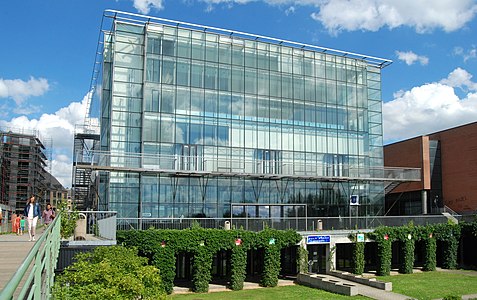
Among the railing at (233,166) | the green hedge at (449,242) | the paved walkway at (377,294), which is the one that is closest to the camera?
the paved walkway at (377,294)

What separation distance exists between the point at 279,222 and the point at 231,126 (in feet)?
32.6

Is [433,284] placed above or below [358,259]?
below

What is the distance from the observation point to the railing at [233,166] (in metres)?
35.8

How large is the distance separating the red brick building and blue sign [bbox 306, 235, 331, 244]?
16.5 m

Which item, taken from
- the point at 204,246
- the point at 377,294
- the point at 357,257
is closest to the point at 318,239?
the point at 357,257

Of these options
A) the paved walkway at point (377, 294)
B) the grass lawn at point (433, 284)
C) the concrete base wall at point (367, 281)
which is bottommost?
the paved walkway at point (377, 294)

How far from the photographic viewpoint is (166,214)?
3619 centimetres

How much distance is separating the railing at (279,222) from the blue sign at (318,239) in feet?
2.72

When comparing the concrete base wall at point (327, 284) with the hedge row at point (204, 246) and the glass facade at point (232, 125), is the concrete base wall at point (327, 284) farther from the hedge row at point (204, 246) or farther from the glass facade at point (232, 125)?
the glass facade at point (232, 125)

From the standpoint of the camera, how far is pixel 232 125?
40.2 metres

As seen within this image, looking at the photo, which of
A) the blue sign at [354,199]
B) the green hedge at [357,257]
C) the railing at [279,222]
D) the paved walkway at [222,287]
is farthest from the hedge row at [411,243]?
the paved walkway at [222,287]

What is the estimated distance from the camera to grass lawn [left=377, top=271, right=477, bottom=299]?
1152 inches

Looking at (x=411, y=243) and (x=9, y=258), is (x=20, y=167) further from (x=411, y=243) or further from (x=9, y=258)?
(x=9, y=258)

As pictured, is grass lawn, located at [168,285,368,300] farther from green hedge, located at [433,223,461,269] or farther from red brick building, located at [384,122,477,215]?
red brick building, located at [384,122,477,215]
